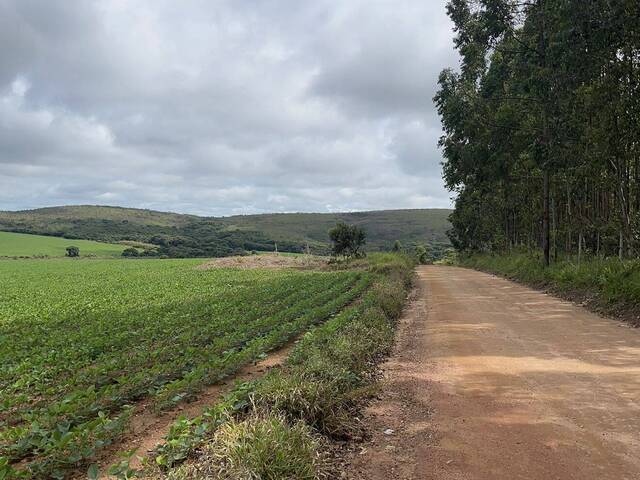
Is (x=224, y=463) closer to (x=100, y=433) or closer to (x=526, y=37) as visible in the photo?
(x=100, y=433)

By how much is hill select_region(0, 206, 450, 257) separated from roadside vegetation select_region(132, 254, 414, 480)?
11502 centimetres

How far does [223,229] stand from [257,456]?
17798cm

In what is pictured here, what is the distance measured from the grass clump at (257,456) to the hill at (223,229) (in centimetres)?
11766

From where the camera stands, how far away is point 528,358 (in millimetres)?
8539

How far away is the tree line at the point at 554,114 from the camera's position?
51.0ft

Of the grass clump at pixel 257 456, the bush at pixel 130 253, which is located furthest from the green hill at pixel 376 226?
the grass clump at pixel 257 456

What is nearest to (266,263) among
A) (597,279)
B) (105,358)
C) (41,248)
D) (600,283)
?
(597,279)

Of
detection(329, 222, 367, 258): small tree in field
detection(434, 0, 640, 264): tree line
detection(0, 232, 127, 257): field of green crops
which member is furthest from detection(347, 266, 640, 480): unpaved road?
detection(0, 232, 127, 257): field of green crops

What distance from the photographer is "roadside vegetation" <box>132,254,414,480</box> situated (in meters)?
3.99

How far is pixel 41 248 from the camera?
106 metres

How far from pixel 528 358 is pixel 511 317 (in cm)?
488

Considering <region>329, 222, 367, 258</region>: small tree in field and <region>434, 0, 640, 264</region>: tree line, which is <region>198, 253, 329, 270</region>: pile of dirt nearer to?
<region>329, 222, 367, 258</region>: small tree in field

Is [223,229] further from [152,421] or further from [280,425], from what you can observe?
[280,425]

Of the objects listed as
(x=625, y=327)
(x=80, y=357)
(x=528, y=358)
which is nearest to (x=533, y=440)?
(x=528, y=358)
